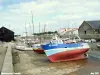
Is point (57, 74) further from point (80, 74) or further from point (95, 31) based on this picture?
point (95, 31)

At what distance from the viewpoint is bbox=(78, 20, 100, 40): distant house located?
285ft

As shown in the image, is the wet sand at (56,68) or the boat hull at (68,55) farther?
the boat hull at (68,55)

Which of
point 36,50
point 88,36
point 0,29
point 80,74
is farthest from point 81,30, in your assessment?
point 80,74

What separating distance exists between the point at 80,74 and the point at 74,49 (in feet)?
35.4

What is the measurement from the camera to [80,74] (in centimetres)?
2006

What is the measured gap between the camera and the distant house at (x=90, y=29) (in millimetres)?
87000

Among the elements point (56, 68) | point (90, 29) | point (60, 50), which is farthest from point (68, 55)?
point (90, 29)

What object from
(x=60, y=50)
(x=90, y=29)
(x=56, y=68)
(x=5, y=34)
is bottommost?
(x=56, y=68)

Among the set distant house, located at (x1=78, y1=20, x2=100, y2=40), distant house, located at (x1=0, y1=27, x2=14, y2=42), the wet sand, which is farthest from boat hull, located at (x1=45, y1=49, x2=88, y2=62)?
distant house, located at (x1=78, y1=20, x2=100, y2=40)

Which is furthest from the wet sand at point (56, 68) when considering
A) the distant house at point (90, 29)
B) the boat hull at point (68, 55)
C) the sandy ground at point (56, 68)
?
the distant house at point (90, 29)

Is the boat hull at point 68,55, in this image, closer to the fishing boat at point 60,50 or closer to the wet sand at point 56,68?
the fishing boat at point 60,50

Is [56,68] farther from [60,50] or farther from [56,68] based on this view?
[60,50]

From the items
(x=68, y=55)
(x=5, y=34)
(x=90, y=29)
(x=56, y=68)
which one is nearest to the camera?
(x=56, y=68)

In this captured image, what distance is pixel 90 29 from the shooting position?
89.0m
